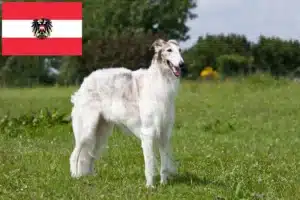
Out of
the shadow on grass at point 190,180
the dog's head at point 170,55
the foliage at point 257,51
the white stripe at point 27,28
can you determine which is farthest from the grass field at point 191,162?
the foliage at point 257,51

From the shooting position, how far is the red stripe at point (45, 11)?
2462cm

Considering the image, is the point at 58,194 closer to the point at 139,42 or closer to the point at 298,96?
the point at 298,96

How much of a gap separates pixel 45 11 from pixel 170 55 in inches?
719

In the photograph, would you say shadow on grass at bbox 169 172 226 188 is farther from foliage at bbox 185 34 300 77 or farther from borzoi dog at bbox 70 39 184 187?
foliage at bbox 185 34 300 77

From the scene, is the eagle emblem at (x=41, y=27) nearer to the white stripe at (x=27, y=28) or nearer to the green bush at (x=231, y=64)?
the white stripe at (x=27, y=28)

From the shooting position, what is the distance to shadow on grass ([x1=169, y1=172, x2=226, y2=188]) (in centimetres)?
850

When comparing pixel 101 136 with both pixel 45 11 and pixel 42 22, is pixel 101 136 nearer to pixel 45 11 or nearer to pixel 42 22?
pixel 42 22

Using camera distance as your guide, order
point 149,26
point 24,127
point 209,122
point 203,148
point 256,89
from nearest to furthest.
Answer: point 203,148, point 24,127, point 209,122, point 256,89, point 149,26

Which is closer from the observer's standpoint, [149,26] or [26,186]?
[26,186]

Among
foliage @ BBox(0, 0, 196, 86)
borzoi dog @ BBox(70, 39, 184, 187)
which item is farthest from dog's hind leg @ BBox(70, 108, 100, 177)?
foliage @ BBox(0, 0, 196, 86)

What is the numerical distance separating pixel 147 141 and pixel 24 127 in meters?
6.80

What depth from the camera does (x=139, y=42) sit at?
47.1 metres

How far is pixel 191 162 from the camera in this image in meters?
10.3

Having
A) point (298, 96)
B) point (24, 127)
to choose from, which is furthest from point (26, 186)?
point (298, 96)
